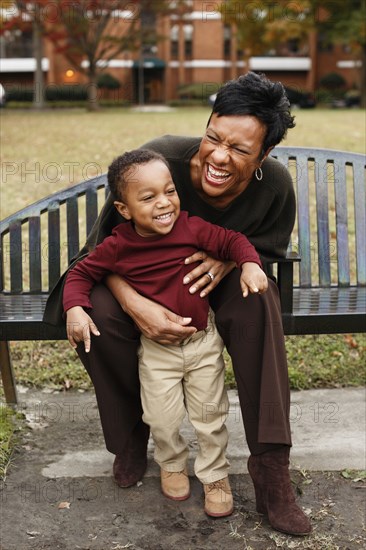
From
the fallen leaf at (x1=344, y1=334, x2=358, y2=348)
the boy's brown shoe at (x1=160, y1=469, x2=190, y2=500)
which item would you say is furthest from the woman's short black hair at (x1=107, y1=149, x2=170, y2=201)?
the fallen leaf at (x1=344, y1=334, x2=358, y2=348)

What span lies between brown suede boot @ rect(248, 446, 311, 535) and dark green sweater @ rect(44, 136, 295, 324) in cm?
78

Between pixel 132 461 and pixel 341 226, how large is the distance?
1639mm

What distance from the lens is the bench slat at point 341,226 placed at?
4.04 meters

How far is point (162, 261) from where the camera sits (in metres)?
2.99

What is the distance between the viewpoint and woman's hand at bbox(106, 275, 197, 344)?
290 centimetres

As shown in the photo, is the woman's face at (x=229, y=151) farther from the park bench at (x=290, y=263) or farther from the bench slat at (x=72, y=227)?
the bench slat at (x=72, y=227)

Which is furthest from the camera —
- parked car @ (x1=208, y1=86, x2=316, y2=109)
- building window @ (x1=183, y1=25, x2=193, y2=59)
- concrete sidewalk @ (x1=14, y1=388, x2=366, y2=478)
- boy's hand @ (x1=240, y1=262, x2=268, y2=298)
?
building window @ (x1=183, y1=25, x2=193, y2=59)

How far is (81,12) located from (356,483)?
3121 centimetres

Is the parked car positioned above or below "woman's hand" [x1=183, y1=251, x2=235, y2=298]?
above

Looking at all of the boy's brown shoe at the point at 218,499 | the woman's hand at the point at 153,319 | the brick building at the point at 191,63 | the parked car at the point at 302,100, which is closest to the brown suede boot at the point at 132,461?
the boy's brown shoe at the point at 218,499

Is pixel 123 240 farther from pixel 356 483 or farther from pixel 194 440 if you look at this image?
pixel 356 483

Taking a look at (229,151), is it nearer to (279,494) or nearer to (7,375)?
(279,494)

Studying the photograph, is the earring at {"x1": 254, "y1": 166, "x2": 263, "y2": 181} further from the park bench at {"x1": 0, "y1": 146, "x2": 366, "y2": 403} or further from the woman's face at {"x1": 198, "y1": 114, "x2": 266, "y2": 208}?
the park bench at {"x1": 0, "y1": 146, "x2": 366, "y2": 403}

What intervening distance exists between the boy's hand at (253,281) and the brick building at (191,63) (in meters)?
45.7
